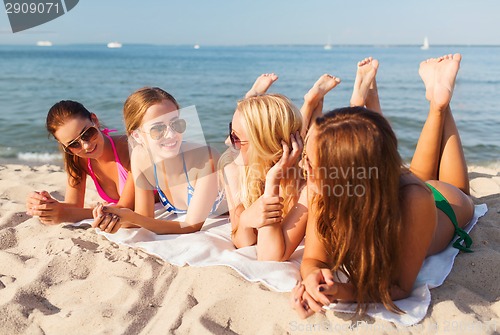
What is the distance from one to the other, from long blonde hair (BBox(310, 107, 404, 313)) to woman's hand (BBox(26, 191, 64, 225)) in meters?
2.31

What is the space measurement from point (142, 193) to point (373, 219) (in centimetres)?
207

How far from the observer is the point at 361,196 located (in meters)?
2.30

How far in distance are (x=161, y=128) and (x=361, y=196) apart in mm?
1809

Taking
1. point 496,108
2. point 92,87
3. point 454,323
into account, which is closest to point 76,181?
point 454,323

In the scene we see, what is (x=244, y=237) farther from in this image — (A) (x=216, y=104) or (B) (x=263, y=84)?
(A) (x=216, y=104)

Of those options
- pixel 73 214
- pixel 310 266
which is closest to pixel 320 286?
pixel 310 266

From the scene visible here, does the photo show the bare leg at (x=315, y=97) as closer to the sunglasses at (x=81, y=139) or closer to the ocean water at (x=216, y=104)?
the sunglasses at (x=81, y=139)

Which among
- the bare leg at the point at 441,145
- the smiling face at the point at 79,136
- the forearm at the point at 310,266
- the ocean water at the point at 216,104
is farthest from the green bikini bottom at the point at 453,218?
the ocean water at the point at 216,104

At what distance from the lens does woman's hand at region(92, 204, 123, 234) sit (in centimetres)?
325

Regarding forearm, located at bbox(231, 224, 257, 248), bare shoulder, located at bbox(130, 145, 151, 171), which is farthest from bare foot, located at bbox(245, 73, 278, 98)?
forearm, located at bbox(231, 224, 257, 248)

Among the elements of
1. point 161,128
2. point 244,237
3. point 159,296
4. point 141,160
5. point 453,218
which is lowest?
point 159,296

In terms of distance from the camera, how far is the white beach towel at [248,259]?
2557 millimetres

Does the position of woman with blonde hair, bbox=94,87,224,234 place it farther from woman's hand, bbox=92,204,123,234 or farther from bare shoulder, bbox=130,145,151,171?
woman's hand, bbox=92,204,123,234

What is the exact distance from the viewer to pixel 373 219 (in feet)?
7.63
